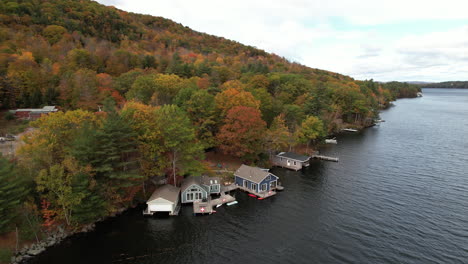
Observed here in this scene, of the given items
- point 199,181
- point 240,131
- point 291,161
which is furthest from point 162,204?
point 291,161

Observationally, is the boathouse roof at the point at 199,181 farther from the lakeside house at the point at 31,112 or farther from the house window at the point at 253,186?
the lakeside house at the point at 31,112

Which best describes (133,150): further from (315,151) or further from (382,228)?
(315,151)

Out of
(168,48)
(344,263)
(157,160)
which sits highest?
(168,48)

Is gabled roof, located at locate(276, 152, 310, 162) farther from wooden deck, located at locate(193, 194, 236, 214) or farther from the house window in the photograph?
wooden deck, located at locate(193, 194, 236, 214)

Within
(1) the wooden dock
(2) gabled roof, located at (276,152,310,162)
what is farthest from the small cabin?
(1) the wooden dock

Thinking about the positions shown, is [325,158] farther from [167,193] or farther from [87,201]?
[87,201]

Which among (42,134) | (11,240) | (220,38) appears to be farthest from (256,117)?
(220,38)

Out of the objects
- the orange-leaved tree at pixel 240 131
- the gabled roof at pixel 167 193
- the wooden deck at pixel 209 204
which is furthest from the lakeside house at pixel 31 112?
the wooden deck at pixel 209 204
